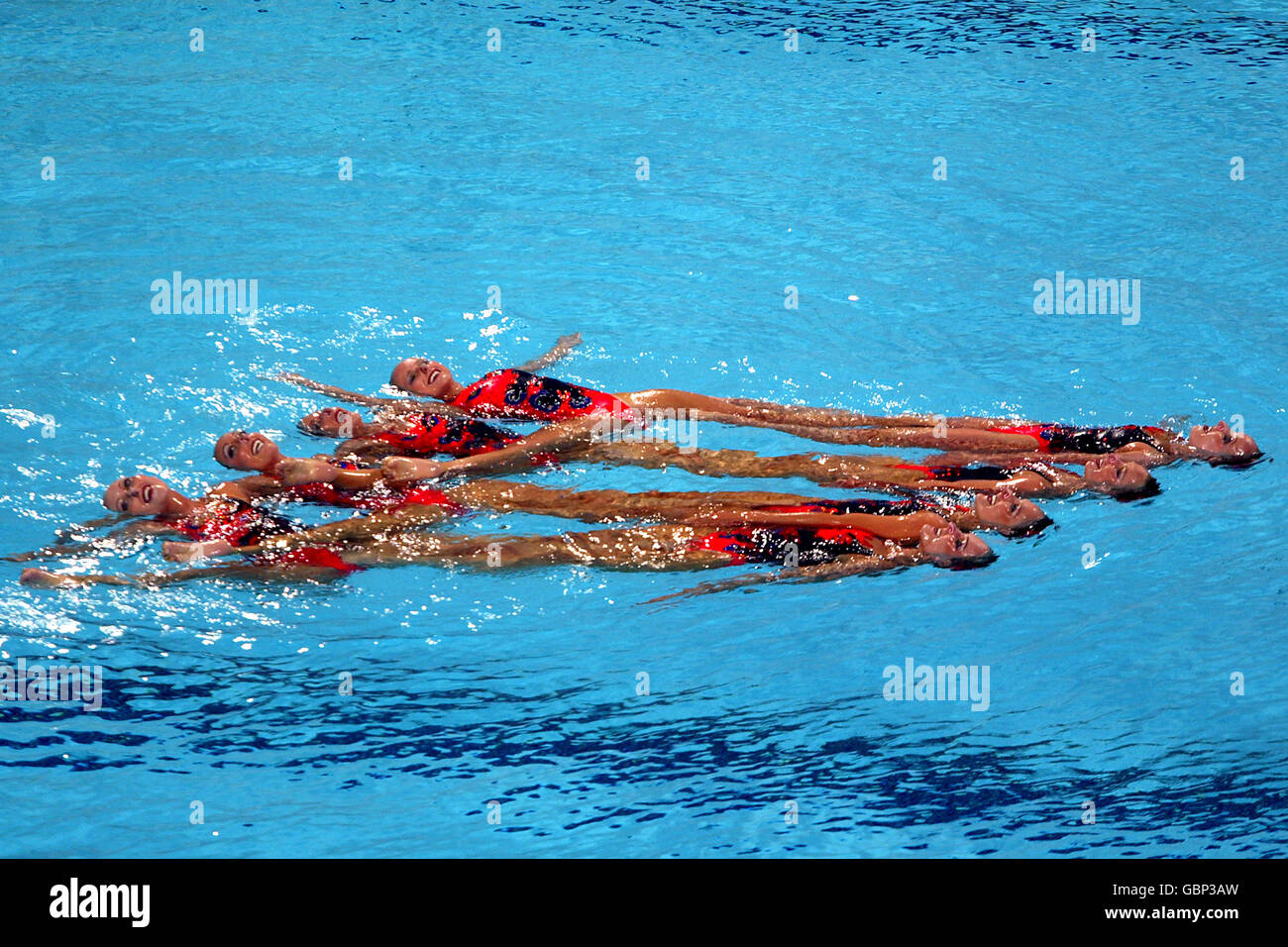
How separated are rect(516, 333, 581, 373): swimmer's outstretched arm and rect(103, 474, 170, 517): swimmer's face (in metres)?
2.00

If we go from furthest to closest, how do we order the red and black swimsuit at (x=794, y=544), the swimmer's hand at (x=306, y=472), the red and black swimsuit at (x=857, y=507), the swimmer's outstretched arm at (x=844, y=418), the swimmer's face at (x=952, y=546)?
the swimmer's outstretched arm at (x=844, y=418), the swimmer's hand at (x=306, y=472), the red and black swimsuit at (x=857, y=507), the red and black swimsuit at (x=794, y=544), the swimmer's face at (x=952, y=546)

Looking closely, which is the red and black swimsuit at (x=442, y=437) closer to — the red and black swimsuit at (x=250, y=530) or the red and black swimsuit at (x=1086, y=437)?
the red and black swimsuit at (x=250, y=530)

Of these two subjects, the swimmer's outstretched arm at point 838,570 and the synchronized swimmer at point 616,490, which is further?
the synchronized swimmer at point 616,490

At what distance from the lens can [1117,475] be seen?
5.02m

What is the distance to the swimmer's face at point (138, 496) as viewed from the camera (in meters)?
5.14

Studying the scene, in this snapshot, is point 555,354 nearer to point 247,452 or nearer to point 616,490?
point 616,490

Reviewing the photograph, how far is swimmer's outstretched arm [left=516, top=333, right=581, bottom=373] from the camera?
668 centimetres

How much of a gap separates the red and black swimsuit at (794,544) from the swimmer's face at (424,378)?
5.67ft

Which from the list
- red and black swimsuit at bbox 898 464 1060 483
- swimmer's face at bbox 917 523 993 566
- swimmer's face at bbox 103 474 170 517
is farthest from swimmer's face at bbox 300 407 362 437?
swimmer's face at bbox 917 523 993 566

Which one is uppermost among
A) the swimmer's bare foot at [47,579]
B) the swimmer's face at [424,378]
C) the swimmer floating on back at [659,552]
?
the swimmer's face at [424,378]

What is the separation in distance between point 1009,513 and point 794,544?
2.77 ft

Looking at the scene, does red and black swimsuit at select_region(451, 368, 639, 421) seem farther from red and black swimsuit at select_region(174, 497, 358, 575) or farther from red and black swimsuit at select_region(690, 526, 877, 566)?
red and black swimsuit at select_region(690, 526, 877, 566)

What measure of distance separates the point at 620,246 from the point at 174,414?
10.4 feet

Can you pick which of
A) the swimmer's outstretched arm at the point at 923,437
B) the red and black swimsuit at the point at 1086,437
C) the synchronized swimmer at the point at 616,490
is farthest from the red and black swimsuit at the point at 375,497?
the red and black swimsuit at the point at 1086,437
